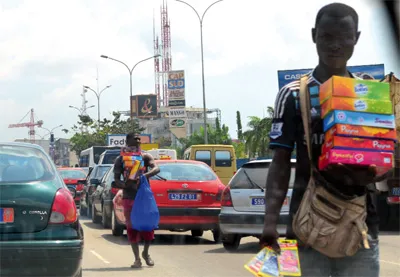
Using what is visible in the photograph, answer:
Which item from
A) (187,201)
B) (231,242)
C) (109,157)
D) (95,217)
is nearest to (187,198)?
(187,201)

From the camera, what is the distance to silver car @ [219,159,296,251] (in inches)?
428

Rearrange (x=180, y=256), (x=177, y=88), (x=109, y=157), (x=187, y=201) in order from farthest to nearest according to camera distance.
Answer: (x=177, y=88) → (x=109, y=157) → (x=187, y=201) → (x=180, y=256)

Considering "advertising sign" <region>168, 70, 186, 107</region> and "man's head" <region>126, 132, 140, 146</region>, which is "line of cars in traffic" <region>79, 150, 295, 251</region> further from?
"advertising sign" <region>168, 70, 186, 107</region>

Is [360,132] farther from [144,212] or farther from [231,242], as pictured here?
[231,242]

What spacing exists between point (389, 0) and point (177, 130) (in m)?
72.3

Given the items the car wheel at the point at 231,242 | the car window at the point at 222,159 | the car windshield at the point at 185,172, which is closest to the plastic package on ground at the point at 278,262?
the car wheel at the point at 231,242

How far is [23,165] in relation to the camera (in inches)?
263

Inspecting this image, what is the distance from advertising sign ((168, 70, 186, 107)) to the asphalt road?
87.6 m

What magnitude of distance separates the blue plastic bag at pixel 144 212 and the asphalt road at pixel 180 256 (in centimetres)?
52

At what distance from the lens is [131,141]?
9.97 metres

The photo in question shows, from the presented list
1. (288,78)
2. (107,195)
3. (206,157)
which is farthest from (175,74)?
(107,195)

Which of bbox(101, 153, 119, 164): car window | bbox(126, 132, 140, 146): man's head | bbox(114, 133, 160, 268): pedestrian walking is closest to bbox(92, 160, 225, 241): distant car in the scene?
bbox(114, 133, 160, 268): pedestrian walking

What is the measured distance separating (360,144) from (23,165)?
430 cm

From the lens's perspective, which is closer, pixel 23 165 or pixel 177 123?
pixel 23 165
